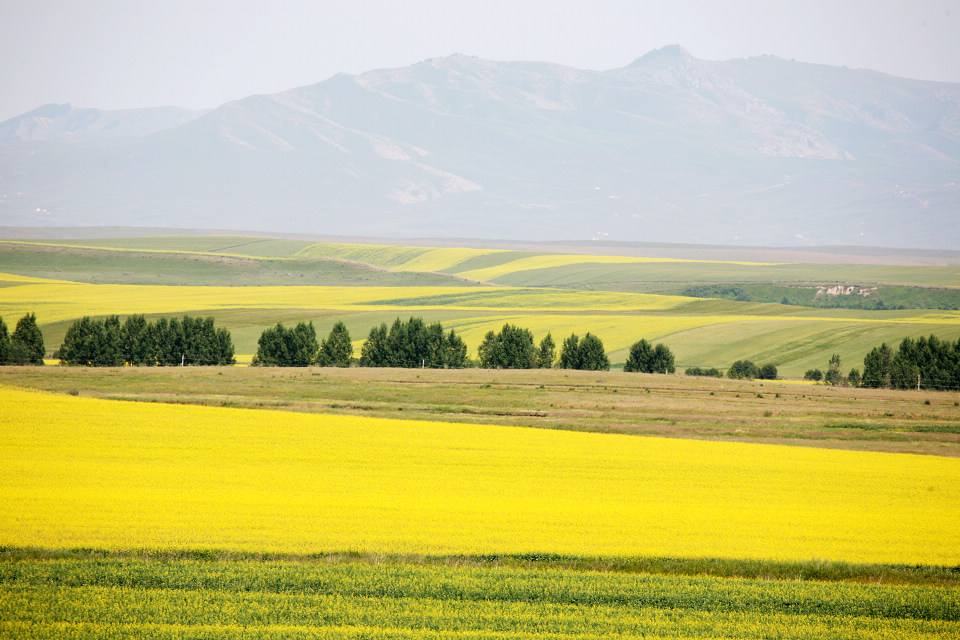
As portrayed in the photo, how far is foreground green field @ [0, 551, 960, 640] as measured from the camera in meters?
18.3

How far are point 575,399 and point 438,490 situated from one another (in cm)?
2876

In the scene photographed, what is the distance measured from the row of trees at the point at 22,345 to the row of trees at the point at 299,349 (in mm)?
12618

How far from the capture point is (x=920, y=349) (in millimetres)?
74250

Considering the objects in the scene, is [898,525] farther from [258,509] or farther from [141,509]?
[141,509]

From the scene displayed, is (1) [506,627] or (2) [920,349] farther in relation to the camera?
(2) [920,349]

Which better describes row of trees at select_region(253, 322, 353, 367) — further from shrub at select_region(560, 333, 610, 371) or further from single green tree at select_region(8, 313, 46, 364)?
shrub at select_region(560, 333, 610, 371)

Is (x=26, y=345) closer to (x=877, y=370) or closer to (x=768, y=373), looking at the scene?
(x=768, y=373)

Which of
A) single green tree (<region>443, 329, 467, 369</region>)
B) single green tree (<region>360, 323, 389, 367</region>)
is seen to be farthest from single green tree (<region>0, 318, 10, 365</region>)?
single green tree (<region>443, 329, 467, 369</region>)

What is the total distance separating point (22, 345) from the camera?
69.2m

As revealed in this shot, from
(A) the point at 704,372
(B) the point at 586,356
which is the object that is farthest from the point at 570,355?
(A) the point at 704,372

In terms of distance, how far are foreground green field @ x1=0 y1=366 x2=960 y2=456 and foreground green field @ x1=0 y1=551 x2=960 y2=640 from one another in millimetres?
23490

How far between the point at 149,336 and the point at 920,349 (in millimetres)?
46048

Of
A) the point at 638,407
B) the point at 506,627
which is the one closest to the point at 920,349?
the point at 638,407

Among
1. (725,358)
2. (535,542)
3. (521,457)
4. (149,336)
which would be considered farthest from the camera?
(725,358)
